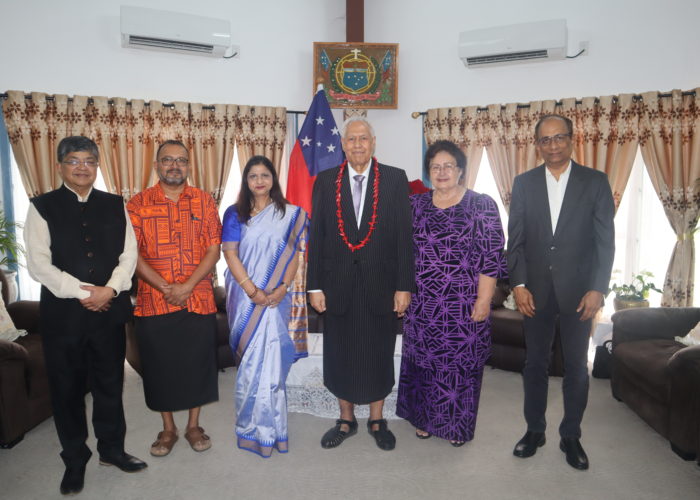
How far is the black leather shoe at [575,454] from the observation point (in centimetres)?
226

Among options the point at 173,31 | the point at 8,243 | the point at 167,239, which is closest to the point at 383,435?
the point at 167,239

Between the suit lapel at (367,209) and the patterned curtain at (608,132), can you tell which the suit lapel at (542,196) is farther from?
the patterned curtain at (608,132)

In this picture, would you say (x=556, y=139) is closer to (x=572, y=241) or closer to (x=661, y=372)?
(x=572, y=241)

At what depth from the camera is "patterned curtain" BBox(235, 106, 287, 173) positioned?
174 inches

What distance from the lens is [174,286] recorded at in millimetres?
2236

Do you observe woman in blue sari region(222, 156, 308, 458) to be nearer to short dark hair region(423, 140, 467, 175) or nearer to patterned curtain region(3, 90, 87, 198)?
short dark hair region(423, 140, 467, 175)

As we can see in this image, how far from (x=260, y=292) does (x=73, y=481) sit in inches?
45.9

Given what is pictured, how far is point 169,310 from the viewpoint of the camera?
2283 millimetres

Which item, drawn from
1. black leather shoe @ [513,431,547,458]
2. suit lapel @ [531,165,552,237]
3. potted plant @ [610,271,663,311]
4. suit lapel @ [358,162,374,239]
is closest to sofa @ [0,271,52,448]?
suit lapel @ [358,162,374,239]

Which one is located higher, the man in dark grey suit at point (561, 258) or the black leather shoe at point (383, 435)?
the man in dark grey suit at point (561, 258)

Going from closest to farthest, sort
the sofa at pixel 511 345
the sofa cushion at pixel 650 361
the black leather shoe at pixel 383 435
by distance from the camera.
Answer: the black leather shoe at pixel 383 435, the sofa cushion at pixel 650 361, the sofa at pixel 511 345

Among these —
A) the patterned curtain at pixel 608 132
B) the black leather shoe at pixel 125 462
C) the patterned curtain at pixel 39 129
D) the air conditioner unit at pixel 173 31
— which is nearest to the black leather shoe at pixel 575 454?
the black leather shoe at pixel 125 462

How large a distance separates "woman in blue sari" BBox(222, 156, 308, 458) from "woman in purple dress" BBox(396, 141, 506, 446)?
674mm

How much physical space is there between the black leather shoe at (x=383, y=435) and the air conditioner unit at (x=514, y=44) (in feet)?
10.8
